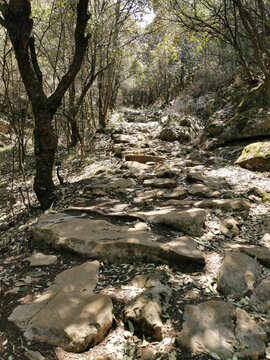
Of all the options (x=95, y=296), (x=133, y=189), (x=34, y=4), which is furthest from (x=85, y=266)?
(x=34, y=4)

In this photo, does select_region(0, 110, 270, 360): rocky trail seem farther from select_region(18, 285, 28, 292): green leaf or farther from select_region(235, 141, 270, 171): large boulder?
select_region(235, 141, 270, 171): large boulder

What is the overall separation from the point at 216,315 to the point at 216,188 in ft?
11.3

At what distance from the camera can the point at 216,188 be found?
17.2 feet

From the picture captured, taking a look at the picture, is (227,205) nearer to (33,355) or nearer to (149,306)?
(149,306)

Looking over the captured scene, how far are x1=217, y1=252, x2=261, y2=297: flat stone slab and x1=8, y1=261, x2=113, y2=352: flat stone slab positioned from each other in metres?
1.23

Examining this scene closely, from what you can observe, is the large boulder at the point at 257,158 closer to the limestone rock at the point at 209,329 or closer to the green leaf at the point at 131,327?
the limestone rock at the point at 209,329

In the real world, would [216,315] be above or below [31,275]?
below

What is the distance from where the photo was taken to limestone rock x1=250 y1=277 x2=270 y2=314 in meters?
2.29

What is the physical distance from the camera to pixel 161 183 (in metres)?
5.62

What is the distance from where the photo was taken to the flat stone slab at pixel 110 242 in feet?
9.55

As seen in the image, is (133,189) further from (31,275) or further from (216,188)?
(31,275)

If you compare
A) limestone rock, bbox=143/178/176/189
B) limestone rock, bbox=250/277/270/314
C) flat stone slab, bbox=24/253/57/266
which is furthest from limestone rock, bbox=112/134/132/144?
limestone rock, bbox=250/277/270/314

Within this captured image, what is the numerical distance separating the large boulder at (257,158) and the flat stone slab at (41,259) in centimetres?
557

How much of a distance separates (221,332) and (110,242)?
1.59 meters
